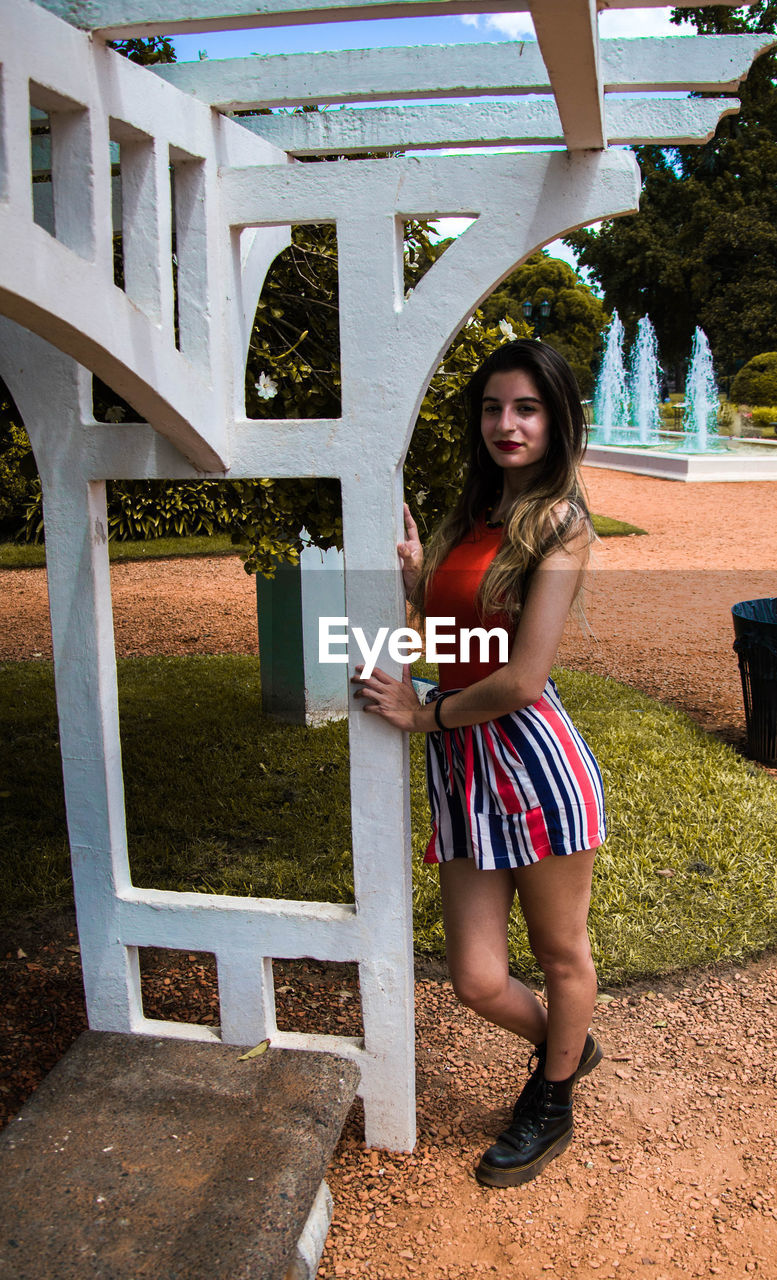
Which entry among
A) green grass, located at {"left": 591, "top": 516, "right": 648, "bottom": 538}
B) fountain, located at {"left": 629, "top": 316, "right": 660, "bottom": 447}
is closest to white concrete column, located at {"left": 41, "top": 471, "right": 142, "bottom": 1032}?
green grass, located at {"left": 591, "top": 516, "right": 648, "bottom": 538}

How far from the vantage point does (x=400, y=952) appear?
2469 millimetres

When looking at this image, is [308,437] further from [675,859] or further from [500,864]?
[675,859]

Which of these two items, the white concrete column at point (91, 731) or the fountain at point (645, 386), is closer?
the white concrete column at point (91, 731)

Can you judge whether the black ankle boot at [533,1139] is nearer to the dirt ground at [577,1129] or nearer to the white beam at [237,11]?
the dirt ground at [577,1129]

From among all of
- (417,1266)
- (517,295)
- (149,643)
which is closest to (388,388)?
(417,1266)

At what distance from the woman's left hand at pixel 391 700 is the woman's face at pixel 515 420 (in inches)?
21.5

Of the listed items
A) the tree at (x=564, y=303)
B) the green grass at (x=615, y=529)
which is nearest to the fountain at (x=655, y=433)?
the green grass at (x=615, y=529)

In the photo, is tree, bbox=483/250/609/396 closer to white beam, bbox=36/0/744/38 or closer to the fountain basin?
the fountain basin

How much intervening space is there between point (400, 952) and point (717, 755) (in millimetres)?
3326

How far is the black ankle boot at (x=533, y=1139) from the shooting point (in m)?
2.54

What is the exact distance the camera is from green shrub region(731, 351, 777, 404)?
25.9 metres

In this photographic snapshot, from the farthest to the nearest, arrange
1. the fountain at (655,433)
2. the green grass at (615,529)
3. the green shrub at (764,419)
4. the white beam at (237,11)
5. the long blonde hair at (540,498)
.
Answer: the green shrub at (764,419)
the fountain at (655,433)
the green grass at (615,529)
the long blonde hair at (540,498)
the white beam at (237,11)

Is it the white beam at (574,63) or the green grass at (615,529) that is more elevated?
the white beam at (574,63)

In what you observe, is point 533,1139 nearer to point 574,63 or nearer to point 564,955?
point 564,955
